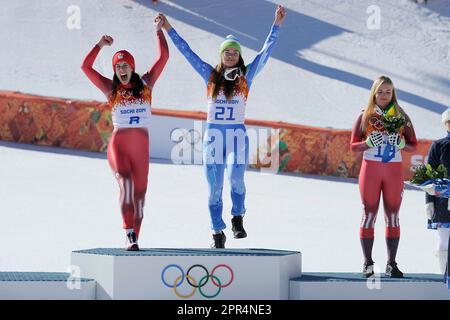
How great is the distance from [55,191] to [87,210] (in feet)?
3.55

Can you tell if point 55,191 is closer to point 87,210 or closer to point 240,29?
point 87,210

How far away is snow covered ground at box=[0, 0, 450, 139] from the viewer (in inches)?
848

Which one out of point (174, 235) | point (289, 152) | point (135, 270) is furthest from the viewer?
point (289, 152)

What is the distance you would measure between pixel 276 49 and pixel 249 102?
9.85 feet

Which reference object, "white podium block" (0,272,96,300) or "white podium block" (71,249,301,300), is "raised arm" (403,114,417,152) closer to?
"white podium block" (71,249,301,300)

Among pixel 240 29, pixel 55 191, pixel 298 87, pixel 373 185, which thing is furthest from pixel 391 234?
pixel 240 29

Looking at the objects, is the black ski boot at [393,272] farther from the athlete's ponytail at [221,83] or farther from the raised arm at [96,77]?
the raised arm at [96,77]

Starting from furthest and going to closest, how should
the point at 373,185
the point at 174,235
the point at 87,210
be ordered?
the point at 87,210
the point at 174,235
the point at 373,185

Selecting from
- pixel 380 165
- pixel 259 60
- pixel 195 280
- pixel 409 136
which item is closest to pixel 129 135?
pixel 259 60

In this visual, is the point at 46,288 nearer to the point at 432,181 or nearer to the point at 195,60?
the point at 195,60

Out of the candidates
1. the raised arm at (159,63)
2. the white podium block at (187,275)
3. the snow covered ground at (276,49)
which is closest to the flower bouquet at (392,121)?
the white podium block at (187,275)

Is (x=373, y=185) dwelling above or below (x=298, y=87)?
below

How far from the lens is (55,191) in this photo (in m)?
16.2

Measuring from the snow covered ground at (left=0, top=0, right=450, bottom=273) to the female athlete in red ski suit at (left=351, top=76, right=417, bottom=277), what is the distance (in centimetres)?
250
